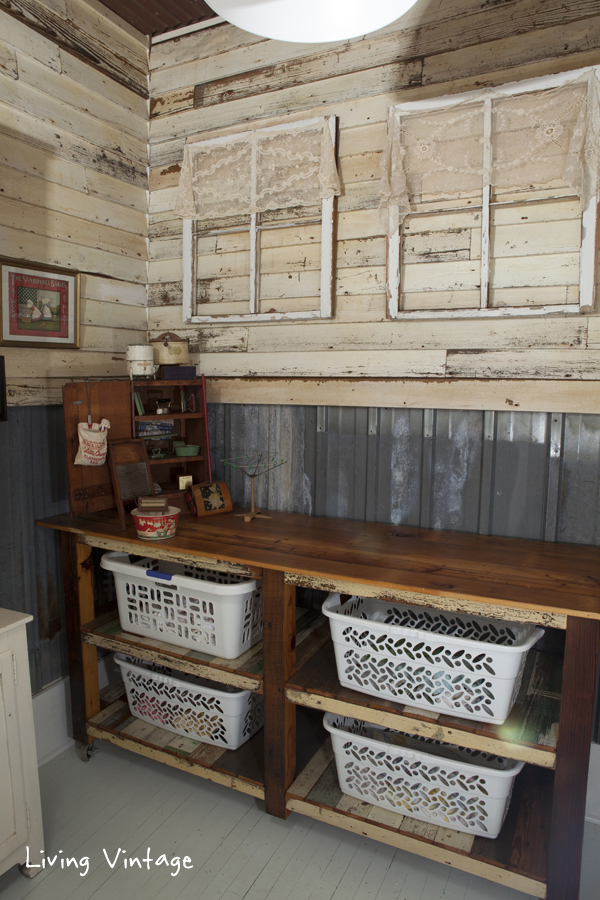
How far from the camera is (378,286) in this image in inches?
99.3

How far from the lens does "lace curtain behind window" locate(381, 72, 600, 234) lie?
210 centimetres

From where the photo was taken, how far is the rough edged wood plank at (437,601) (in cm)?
161

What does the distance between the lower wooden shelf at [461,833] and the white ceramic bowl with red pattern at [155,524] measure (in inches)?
41.3

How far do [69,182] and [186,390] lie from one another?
3.59ft

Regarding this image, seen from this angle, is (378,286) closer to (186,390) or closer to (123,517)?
(186,390)

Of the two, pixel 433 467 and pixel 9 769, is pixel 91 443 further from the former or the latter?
pixel 433 467

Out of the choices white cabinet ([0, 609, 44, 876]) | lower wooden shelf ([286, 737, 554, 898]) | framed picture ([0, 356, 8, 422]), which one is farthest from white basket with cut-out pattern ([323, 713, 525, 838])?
framed picture ([0, 356, 8, 422])

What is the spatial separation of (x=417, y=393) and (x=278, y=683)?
128 centimetres

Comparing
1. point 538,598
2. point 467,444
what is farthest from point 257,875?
point 467,444

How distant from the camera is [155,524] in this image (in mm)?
2240

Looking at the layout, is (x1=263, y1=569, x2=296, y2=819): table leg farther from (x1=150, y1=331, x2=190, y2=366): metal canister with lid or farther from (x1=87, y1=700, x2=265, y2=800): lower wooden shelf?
(x1=150, y1=331, x2=190, y2=366): metal canister with lid

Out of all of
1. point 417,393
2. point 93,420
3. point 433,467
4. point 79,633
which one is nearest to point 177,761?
point 79,633

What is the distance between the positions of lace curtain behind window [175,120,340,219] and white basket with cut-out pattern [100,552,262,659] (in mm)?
1746

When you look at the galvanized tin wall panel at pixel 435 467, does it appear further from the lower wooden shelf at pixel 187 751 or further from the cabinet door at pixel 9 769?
the cabinet door at pixel 9 769
